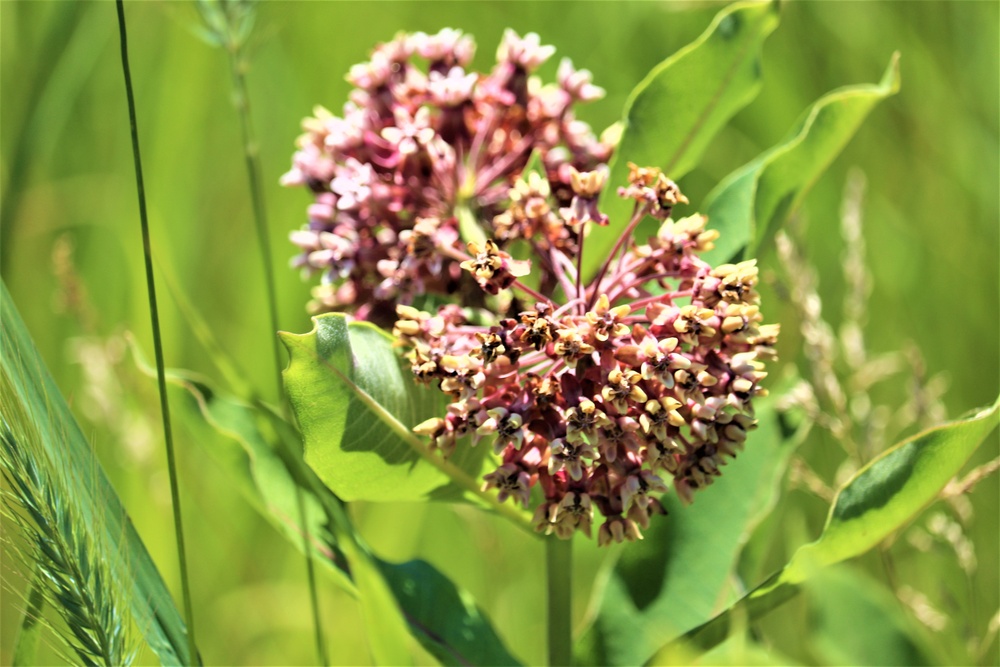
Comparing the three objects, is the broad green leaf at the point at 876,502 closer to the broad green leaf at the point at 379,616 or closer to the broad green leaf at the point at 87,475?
the broad green leaf at the point at 379,616

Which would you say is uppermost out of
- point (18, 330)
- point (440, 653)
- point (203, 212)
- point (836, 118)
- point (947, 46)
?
point (947, 46)

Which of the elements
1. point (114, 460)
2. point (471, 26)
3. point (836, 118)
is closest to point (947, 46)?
point (471, 26)

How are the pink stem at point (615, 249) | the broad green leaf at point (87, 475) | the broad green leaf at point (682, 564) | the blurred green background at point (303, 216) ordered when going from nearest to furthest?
the broad green leaf at point (87, 475)
the pink stem at point (615, 249)
the broad green leaf at point (682, 564)
the blurred green background at point (303, 216)

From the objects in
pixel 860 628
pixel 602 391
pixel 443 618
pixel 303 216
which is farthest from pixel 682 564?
pixel 303 216

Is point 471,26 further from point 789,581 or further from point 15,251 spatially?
point 789,581

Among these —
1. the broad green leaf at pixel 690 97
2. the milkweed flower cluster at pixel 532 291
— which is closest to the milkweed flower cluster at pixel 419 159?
the milkweed flower cluster at pixel 532 291

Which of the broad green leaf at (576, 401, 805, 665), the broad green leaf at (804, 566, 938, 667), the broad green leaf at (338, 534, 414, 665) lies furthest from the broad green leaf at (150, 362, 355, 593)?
the broad green leaf at (804, 566, 938, 667)

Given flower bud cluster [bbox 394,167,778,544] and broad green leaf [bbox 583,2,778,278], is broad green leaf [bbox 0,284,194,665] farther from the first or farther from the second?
broad green leaf [bbox 583,2,778,278]
